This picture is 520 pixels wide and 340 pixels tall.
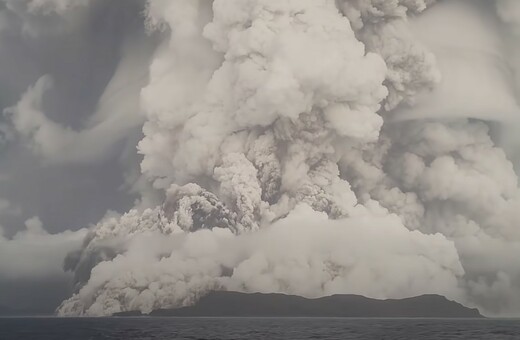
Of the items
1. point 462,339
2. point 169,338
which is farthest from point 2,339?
point 462,339

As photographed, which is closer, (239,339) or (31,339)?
(239,339)

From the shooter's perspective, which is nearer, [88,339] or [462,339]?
[462,339]

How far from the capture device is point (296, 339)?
269ft

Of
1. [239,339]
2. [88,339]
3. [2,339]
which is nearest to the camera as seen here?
[239,339]

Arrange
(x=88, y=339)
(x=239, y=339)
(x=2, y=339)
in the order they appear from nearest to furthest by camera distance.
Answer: (x=239, y=339) < (x=88, y=339) < (x=2, y=339)

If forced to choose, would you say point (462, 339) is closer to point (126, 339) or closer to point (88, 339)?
point (126, 339)

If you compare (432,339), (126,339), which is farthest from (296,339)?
(126,339)

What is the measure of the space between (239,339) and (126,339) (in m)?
17.0

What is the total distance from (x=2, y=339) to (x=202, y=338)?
3726 centimetres

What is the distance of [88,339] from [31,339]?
1329cm

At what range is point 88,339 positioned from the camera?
89.0 metres

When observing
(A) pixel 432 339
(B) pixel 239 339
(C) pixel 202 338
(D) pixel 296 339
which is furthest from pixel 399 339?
(C) pixel 202 338

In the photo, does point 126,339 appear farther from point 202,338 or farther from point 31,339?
point 31,339

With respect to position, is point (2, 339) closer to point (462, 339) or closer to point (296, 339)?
point (296, 339)
